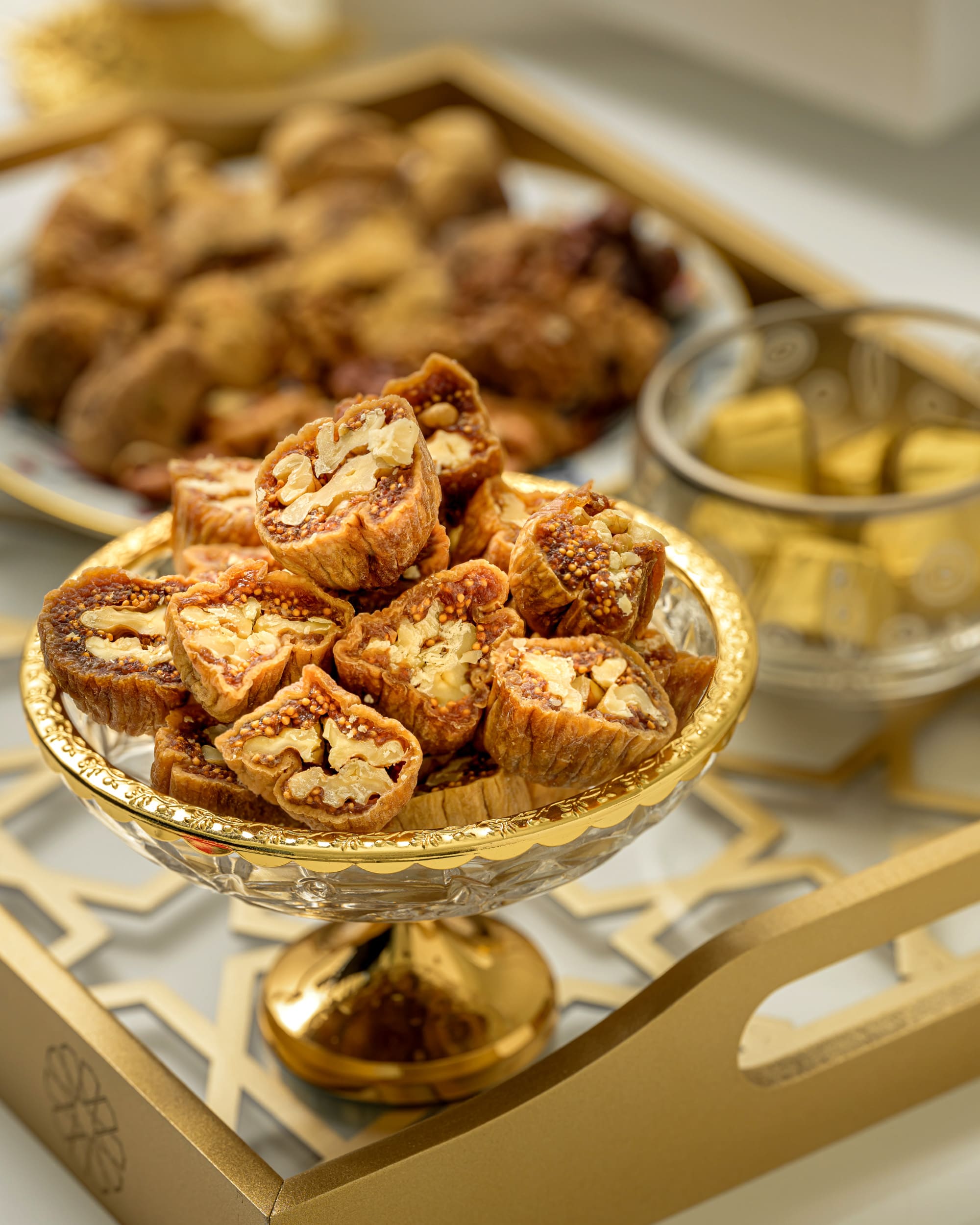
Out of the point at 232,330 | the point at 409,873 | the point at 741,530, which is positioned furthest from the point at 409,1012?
the point at 232,330

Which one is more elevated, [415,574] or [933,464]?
[415,574]

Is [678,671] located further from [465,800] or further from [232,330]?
[232,330]

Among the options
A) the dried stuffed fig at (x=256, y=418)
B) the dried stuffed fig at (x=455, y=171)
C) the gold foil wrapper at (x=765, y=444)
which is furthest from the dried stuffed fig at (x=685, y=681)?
the dried stuffed fig at (x=455, y=171)

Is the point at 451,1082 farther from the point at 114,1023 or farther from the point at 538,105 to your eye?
the point at 538,105

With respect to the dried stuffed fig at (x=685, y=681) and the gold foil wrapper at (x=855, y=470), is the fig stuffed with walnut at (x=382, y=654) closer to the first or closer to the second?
the dried stuffed fig at (x=685, y=681)

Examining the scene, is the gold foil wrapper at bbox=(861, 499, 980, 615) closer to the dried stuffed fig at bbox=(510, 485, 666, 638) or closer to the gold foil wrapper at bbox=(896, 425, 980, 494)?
the gold foil wrapper at bbox=(896, 425, 980, 494)
